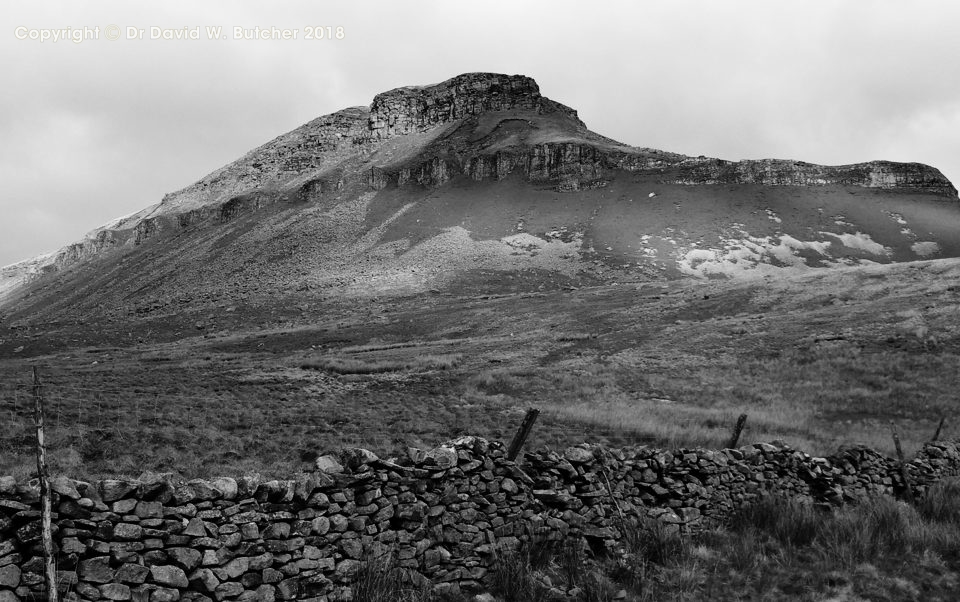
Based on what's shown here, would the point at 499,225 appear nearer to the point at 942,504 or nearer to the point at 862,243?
the point at 862,243

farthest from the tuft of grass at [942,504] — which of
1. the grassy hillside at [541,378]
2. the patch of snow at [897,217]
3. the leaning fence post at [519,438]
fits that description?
the patch of snow at [897,217]

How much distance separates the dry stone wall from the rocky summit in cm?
8236

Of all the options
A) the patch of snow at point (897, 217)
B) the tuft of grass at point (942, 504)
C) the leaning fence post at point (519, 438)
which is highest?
the patch of snow at point (897, 217)

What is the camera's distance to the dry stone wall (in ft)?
17.8

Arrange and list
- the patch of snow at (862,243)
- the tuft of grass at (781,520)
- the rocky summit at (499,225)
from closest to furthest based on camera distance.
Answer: the tuft of grass at (781,520) → the rocky summit at (499,225) → the patch of snow at (862,243)

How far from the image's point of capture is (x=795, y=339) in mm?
37406

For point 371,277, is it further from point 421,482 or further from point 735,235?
point 421,482

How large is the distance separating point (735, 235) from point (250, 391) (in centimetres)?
10861

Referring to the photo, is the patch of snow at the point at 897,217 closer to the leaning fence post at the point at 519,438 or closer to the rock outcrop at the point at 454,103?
the rock outcrop at the point at 454,103

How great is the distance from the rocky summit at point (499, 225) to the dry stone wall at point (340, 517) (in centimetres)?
8236

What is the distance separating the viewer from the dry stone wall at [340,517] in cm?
542

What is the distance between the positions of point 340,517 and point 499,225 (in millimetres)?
120738

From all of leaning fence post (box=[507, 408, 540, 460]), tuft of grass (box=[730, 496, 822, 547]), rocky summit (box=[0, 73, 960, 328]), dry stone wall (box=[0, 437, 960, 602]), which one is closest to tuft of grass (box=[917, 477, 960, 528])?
tuft of grass (box=[730, 496, 822, 547])

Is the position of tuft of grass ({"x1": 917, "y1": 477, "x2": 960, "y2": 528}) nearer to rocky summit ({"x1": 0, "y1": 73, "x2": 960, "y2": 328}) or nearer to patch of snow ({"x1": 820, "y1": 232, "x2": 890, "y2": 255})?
rocky summit ({"x1": 0, "y1": 73, "x2": 960, "y2": 328})
